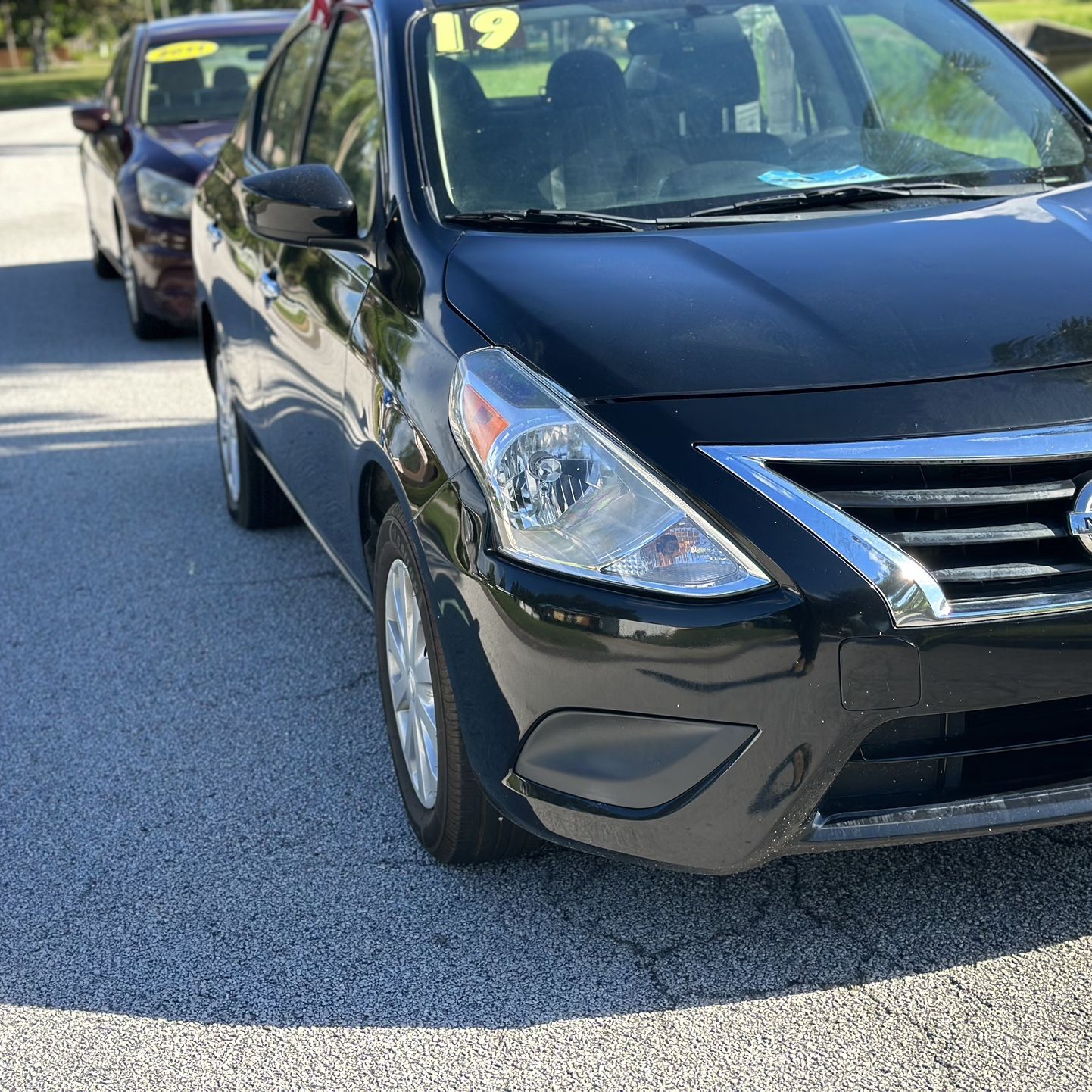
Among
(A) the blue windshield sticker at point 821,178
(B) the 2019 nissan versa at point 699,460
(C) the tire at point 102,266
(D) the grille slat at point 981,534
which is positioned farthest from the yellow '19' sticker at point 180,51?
(D) the grille slat at point 981,534

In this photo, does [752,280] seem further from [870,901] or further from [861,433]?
[870,901]

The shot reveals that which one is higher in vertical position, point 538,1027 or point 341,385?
point 341,385

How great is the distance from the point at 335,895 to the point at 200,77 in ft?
25.4

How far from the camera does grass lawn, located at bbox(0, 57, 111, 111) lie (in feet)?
149

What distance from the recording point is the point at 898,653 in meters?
2.49

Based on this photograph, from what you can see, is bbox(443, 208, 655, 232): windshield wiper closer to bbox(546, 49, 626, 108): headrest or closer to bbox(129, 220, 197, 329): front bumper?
bbox(546, 49, 626, 108): headrest

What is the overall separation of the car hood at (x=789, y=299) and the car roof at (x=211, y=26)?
7.36 m

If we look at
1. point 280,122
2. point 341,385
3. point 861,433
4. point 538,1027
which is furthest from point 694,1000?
point 280,122

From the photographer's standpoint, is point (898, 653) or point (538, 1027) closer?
point (898, 653)

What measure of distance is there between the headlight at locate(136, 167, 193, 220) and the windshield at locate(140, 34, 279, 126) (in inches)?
35.0

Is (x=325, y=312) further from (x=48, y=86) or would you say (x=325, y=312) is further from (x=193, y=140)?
(x=48, y=86)

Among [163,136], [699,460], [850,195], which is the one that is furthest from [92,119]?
[699,460]

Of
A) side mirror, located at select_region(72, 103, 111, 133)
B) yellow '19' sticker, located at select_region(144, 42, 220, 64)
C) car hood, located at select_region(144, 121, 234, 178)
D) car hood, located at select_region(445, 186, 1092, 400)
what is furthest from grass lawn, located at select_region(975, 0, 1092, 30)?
car hood, located at select_region(445, 186, 1092, 400)

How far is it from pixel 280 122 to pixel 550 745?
3.03 metres
